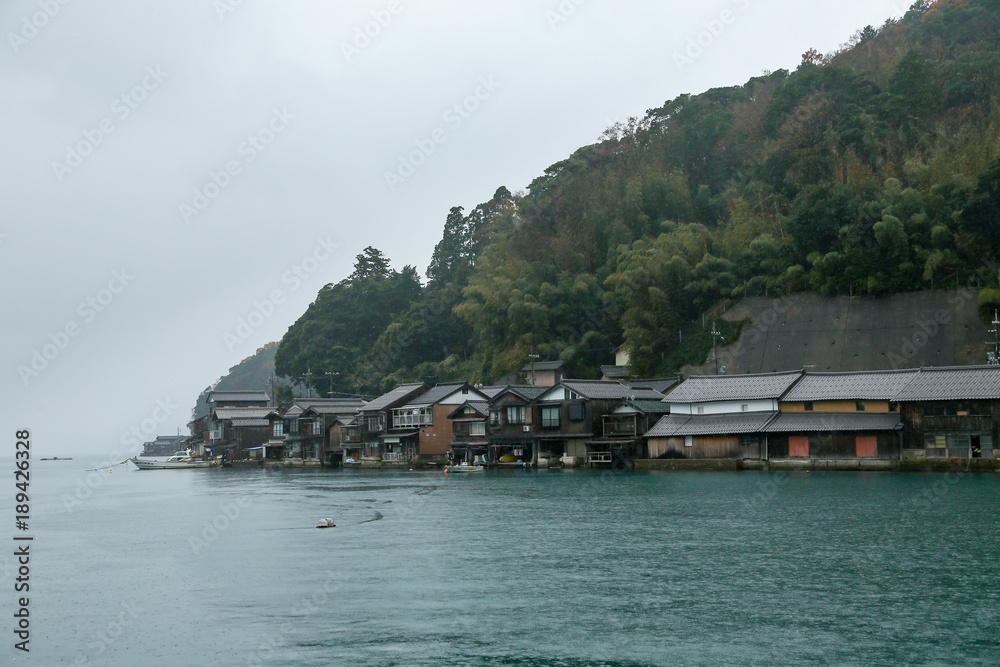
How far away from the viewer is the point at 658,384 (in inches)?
2398

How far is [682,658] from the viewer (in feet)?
49.5

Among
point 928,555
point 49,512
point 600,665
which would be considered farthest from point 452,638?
point 49,512

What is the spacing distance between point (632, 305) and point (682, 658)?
53000 mm

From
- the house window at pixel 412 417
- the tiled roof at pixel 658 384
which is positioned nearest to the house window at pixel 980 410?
the tiled roof at pixel 658 384

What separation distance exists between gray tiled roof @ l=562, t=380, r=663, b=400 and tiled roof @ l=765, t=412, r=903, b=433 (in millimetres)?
10246

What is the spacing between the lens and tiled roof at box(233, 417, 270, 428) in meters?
87.6

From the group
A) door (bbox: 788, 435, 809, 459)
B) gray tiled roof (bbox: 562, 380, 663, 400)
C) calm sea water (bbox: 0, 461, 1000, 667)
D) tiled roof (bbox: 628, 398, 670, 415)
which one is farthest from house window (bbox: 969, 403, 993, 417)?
gray tiled roof (bbox: 562, 380, 663, 400)

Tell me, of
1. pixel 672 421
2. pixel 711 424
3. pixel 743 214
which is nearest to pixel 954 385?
pixel 711 424

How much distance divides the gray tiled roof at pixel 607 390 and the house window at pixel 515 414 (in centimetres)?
380

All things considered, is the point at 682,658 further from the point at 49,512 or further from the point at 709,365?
the point at 709,365

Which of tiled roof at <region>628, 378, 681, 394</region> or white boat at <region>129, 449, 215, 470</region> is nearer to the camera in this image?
tiled roof at <region>628, 378, 681, 394</region>

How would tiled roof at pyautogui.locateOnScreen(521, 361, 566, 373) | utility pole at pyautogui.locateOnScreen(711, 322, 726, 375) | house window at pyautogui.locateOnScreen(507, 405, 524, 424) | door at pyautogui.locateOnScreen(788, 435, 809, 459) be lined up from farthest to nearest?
tiled roof at pyautogui.locateOnScreen(521, 361, 566, 373) → utility pole at pyautogui.locateOnScreen(711, 322, 726, 375) → house window at pyautogui.locateOnScreen(507, 405, 524, 424) → door at pyautogui.locateOnScreen(788, 435, 809, 459)

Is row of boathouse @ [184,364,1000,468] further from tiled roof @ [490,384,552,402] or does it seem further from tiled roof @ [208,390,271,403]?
tiled roof @ [208,390,271,403]

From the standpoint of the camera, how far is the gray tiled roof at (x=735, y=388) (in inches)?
1986
